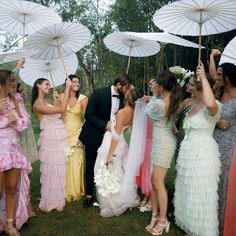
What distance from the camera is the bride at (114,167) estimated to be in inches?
181

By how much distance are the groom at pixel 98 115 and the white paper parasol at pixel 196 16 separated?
109 cm

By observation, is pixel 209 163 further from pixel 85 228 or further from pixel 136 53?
pixel 136 53

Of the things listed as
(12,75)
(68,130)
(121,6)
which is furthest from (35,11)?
(121,6)

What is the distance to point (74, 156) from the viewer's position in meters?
5.38

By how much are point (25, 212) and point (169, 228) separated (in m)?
1.88

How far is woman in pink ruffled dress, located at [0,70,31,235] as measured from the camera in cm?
394

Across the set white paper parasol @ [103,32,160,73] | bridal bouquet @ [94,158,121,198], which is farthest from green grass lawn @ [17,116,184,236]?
white paper parasol @ [103,32,160,73]

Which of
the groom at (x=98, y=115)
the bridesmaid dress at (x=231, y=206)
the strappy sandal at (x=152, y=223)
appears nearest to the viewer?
the bridesmaid dress at (x=231, y=206)

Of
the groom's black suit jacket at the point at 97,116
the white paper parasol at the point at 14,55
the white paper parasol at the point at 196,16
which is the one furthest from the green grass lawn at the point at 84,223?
the white paper parasol at the point at 196,16

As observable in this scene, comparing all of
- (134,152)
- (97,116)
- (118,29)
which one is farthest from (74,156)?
(118,29)

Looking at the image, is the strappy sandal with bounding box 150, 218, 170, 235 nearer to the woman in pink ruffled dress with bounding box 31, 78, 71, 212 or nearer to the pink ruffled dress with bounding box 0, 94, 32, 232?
the woman in pink ruffled dress with bounding box 31, 78, 71, 212

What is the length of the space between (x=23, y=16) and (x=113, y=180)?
8.62 feet

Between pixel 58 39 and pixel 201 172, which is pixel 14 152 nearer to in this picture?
pixel 58 39

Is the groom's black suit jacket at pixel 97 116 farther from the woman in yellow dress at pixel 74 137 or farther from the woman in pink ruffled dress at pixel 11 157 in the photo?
the woman in pink ruffled dress at pixel 11 157
